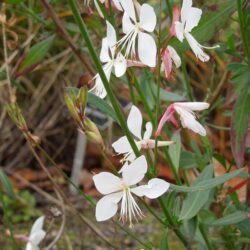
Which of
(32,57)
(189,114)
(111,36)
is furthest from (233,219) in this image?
(32,57)

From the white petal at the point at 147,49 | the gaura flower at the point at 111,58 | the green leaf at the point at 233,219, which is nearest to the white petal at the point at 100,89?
the gaura flower at the point at 111,58

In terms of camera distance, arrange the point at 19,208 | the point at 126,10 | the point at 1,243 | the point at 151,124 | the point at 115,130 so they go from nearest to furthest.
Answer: the point at 126,10 → the point at 151,124 → the point at 1,243 → the point at 19,208 → the point at 115,130

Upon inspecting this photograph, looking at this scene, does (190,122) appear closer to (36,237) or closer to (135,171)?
(135,171)

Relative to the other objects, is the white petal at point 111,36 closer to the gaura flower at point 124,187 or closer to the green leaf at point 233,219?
the gaura flower at point 124,187

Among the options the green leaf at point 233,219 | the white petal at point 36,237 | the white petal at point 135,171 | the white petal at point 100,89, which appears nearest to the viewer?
the white petal at point 135,171

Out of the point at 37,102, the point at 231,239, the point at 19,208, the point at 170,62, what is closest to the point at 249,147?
the point at 231,239

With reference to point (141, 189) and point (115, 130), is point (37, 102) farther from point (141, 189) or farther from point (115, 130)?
point (141, 189)
